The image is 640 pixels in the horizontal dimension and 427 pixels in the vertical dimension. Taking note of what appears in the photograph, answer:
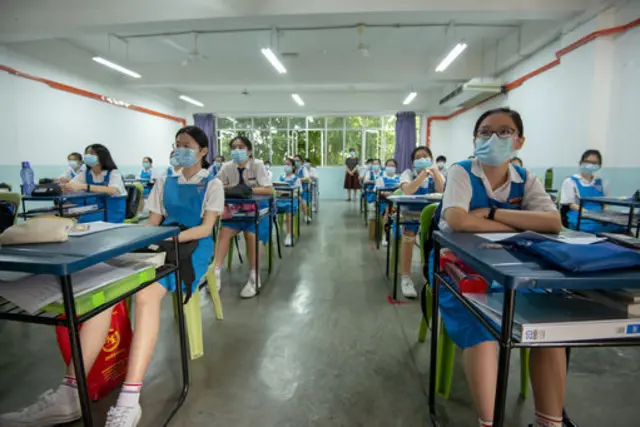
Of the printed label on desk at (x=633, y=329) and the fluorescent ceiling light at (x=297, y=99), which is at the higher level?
the fluorescent ceiling light at (x=297, y=99)

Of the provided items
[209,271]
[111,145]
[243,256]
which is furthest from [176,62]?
[209,271]

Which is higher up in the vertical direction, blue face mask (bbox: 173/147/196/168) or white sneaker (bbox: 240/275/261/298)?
blue face mask (bbox: 173/147/196/168)

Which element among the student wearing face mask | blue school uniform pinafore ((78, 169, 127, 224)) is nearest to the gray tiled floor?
blue school uniform pinafore ((78, 169, 127, 224))

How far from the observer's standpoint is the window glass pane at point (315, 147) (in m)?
10.9

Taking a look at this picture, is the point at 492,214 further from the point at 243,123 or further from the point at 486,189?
the point at 243,123

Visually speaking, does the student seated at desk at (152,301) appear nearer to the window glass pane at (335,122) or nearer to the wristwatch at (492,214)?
the wristwatch at (492,214)

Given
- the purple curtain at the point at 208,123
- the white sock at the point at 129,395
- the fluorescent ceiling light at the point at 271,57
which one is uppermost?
the fluorescent ceiling light at the point at 271,57

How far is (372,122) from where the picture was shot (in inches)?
423

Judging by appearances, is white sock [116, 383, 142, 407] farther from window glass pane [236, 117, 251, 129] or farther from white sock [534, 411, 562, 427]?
window glass pane [236, 117, 251, 129]

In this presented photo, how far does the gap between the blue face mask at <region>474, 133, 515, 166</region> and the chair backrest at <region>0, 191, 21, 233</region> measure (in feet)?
7.65

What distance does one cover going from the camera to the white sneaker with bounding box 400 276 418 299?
2.51m

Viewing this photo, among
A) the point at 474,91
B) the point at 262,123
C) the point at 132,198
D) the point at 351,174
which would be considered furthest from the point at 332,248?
the point at 262,123

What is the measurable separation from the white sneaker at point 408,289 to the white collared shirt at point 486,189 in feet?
4.29

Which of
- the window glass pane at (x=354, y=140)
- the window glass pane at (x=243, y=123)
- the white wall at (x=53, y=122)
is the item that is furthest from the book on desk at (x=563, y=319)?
the window glass pane at (x=243, y=123)
